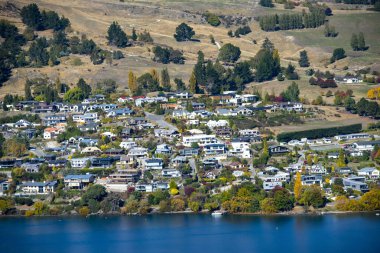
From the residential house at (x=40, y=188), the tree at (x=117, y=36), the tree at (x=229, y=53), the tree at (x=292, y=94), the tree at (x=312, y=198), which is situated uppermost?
the tree at (x=117, y=36)

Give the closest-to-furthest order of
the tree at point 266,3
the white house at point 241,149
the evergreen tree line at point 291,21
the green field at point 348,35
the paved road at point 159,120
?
the white house at point 241,149 < the paved road at point 159,120 < the green field at point 348,35 < the evergreen tree line at point 291,21 < the tree at point 266,3

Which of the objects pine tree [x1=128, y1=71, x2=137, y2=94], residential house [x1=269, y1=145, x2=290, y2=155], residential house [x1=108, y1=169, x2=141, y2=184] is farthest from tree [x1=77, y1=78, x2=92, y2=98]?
Result: residential house [x1=269, y1=145, x2=290, y2=155]

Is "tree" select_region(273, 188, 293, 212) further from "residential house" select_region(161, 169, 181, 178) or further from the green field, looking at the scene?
the green field

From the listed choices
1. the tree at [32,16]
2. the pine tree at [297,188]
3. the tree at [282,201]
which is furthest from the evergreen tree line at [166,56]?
the tree at [282,201]

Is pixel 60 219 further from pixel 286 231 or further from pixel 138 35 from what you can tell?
pixel 138 35

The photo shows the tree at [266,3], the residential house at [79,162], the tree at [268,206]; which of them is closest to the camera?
the tree at [268,206]

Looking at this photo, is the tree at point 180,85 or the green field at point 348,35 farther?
the green field at point 348,35

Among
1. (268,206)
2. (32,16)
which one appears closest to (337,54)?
(32,16)

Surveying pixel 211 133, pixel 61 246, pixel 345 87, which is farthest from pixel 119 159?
pixel 345 87

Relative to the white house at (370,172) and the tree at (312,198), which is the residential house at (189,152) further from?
the tree at (312,198)
